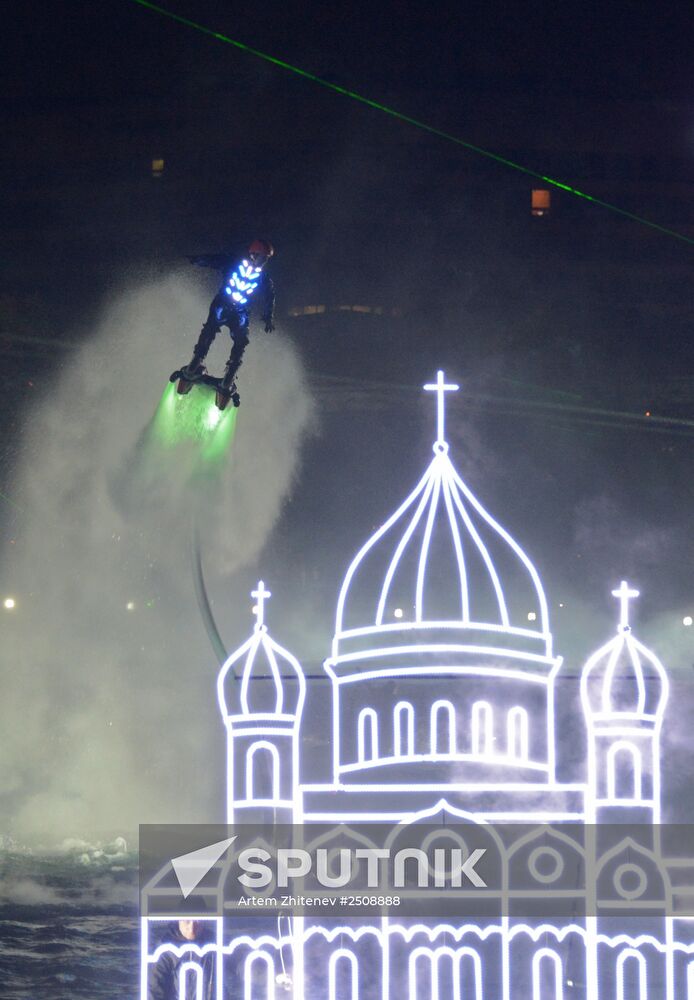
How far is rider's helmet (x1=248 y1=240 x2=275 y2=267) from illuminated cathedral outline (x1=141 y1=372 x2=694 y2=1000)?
1361mm

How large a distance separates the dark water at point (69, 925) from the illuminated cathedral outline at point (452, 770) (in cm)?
78

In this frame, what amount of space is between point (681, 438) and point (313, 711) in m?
5.31

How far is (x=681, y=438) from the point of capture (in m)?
14.3

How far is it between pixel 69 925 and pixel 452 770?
4.42 meters

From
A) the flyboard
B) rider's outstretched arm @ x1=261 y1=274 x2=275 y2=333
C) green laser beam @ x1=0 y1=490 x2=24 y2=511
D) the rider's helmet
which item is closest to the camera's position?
the rider's helmet

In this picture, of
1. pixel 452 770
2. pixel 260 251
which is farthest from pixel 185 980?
pixel 452 770

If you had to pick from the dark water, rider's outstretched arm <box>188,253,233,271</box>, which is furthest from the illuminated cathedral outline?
rider's outstretched arm <box>188,253,233,271</box>

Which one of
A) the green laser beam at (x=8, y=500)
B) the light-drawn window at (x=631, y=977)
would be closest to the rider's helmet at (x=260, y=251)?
the light-drawn window at (x=631, y=977)

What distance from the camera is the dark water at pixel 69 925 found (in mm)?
10777

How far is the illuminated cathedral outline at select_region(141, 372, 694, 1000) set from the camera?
23.4ft

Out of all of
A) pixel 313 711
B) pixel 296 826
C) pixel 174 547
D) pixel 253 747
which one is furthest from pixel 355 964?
pixel 313 711

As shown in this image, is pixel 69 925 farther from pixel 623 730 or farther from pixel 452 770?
pixel 623 730

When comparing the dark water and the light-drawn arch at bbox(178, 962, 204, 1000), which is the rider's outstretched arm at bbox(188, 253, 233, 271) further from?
the dark water

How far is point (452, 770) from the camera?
47.1 ft
